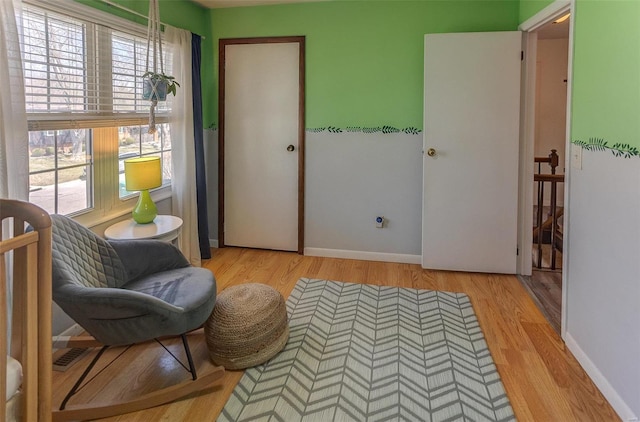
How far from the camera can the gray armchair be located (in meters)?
1.84

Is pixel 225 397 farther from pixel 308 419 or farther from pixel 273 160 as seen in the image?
pixel 273 160

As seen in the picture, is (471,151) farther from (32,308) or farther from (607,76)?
(32,308)

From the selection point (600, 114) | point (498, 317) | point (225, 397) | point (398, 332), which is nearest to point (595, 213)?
point (600, 114)

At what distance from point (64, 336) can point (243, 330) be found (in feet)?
3.68

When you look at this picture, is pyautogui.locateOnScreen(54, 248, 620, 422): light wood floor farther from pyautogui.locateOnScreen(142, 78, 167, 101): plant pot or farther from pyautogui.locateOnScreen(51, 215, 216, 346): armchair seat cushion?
pyautogui.locateOnScreen(142, 78, 167, 101): plant pot

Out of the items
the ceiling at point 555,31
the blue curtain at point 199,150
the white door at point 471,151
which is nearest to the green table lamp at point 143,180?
the blue curtain at point 199,150

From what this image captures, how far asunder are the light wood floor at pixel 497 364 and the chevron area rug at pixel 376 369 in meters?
0.09

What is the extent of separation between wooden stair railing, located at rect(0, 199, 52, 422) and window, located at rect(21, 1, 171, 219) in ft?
3.48

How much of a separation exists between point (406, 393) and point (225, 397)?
32.1 inches

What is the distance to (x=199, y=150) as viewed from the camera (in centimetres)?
388

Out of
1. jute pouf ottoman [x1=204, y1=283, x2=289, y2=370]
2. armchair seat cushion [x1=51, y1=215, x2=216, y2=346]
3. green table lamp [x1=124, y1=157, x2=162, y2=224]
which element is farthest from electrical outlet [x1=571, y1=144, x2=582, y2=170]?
green table lamp [x1=124, y1=157, x2=162, y2=224]

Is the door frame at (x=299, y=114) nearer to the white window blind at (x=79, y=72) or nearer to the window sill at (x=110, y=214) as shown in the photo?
the window sill at (x=110, y=214)

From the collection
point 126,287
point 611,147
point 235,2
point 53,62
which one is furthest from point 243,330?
point 235,2

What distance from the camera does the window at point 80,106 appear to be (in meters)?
2.35
